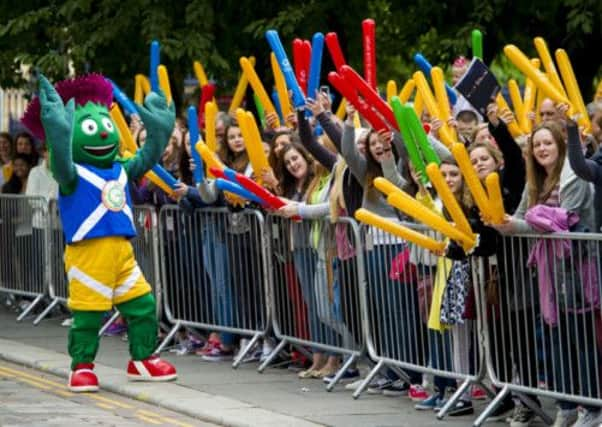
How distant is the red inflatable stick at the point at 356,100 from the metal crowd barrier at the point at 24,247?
237 inches

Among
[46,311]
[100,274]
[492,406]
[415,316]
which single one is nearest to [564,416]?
[492,406]

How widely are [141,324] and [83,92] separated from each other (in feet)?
5.47

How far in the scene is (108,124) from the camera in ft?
42.2

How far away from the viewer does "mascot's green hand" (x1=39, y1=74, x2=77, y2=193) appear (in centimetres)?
1231

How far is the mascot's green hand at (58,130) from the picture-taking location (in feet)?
40.4

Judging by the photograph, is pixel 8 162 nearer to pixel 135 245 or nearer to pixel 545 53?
pixel 135 245

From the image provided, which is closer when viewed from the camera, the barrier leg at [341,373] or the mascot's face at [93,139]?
the barrier leg at [341,373]

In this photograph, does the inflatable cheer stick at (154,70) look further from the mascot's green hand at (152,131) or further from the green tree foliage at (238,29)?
the green tree foliage at (238,29)

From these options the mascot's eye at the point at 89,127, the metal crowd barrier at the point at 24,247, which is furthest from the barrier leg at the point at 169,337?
the metal crowd barrier at the point at 24,247

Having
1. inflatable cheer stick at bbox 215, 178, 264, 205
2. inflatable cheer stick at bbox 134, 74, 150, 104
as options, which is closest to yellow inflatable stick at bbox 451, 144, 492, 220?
inflatable cheer stick at bbox 215, 178, 264, 205

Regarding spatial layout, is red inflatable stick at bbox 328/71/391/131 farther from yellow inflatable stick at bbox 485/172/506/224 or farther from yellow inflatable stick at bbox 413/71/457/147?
yellow inflatable stick at bbox 485/172/506/224

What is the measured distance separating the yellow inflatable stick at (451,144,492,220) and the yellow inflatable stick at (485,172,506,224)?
0.10 feet

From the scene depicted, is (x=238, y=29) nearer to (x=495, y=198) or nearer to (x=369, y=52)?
(x=369, y=52)

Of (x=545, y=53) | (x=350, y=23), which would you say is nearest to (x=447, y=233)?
(x=545, y=53)
